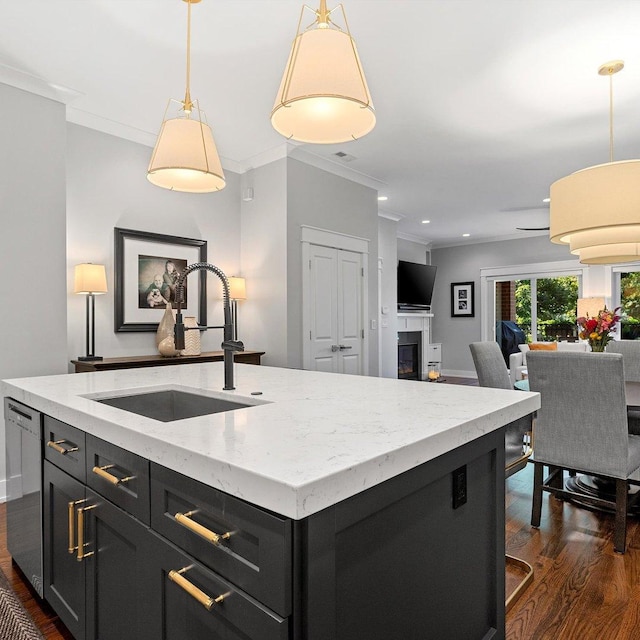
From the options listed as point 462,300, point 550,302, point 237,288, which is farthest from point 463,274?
point 237,288

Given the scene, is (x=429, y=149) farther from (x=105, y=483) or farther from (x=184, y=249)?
(x=105, y=483)

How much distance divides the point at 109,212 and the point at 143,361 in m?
1.28

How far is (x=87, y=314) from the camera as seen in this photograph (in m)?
3.61

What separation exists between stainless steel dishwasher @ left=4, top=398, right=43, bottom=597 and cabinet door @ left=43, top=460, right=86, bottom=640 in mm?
76

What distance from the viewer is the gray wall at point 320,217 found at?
14.3 feet

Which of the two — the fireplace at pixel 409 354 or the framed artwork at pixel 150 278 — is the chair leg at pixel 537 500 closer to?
the framed artwork at pixel 150 278

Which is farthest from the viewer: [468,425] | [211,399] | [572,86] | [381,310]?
[381,310]

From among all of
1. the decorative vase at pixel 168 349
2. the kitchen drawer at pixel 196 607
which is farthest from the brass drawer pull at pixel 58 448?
the decorative vase at pixel 168 349

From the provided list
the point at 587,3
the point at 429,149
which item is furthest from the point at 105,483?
the point at 429,149

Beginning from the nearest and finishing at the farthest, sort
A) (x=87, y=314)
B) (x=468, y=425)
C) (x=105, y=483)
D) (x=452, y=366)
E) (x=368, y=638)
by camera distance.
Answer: (x=368, y=638) → (x=468, y=425) → (x=105, y=483) → (x=87, y=314) → (x=452, y=366)

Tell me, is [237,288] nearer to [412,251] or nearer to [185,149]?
[185,149]

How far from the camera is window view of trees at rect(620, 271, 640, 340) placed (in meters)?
7.35

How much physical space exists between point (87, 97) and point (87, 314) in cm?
161

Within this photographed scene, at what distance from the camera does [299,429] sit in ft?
3.62
